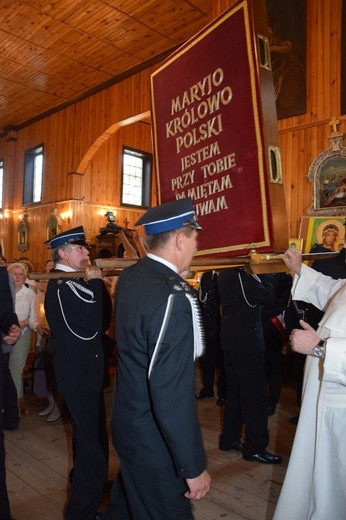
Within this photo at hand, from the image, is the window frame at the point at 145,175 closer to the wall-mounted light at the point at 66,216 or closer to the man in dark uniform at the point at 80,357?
the wall-mounted light at the point at 66,216

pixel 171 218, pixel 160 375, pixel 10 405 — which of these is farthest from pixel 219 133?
pixel 10 405

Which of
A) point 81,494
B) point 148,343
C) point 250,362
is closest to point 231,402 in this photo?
point 250,362

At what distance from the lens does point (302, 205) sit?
19.4 feet

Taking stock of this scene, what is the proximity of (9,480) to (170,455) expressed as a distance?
2.13 meters

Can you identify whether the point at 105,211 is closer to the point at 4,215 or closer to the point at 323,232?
the point at 4,215

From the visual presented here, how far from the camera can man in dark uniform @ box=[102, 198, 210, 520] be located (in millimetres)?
1475

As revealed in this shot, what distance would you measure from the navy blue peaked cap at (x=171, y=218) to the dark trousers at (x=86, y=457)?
132cm

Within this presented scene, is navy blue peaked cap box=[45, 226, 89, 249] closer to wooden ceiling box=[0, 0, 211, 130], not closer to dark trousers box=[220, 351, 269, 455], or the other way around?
dark trousers box=[220, 351, 269, 455]

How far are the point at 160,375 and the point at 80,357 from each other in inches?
46.7

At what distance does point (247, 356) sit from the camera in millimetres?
3422

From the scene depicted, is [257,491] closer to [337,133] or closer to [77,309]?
[77,309]

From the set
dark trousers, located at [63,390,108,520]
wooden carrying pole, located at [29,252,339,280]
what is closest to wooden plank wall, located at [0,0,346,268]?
dark trousers, located at [63,390,108,520]

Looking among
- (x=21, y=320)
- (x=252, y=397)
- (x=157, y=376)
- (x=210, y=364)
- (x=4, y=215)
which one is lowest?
(x=210, y=364)

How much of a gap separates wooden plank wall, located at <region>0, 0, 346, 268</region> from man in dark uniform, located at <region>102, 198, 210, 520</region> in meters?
4.65
